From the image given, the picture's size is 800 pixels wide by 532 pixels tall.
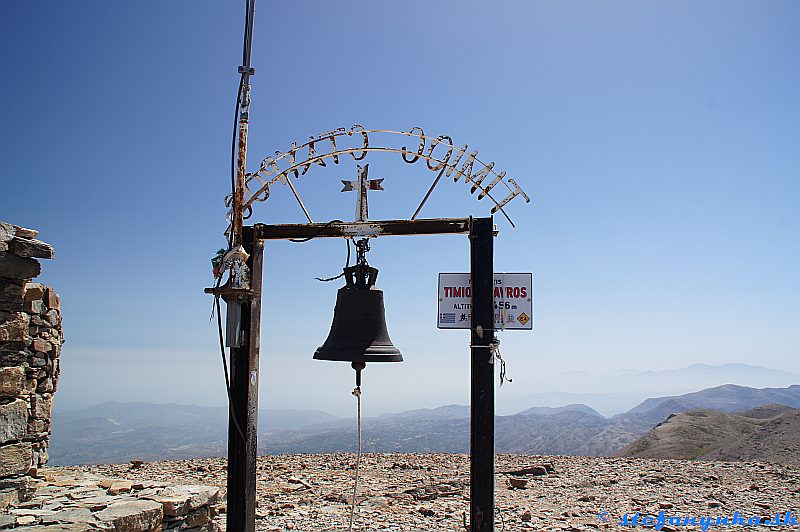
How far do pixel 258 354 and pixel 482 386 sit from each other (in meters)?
1.98

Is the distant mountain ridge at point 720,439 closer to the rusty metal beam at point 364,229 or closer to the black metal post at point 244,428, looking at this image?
the rusty metal beam at point 364,229

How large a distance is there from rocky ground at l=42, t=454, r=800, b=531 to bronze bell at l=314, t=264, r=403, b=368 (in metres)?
4.43

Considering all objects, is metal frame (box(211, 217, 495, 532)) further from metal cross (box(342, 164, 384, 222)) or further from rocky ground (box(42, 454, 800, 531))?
rocky ground (box(42, 454, 800, 531))

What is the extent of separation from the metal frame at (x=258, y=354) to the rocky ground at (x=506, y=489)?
3571mm

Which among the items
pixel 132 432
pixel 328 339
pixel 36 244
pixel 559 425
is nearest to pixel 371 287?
pixel 328 339

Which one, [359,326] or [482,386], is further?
[359,326]

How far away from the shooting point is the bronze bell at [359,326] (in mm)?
4684

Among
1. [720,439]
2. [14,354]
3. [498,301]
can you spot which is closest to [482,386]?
[498,301]

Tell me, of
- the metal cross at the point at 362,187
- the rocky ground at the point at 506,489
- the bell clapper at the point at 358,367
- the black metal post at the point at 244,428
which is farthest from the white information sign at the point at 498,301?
the rocky ground at the point at 506,489

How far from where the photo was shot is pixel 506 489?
10.7 m

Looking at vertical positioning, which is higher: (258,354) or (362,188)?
(362,188)

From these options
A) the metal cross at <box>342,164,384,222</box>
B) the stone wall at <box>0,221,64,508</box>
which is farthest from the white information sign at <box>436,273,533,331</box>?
the stone wall at <box>0,221,64,508</box>

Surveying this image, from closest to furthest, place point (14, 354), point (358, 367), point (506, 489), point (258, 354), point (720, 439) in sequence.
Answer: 1. point (358, 367)
2. point (258, 354)
3. point (14, 354)
4. point (506, 489)
5. point (720, 439)

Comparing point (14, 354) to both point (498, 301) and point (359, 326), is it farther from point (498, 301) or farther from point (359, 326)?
point (498, 301)
